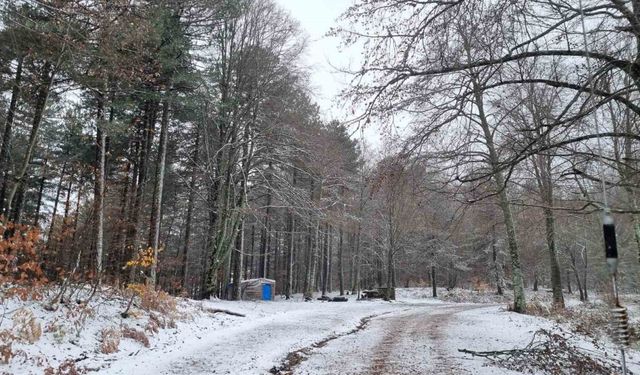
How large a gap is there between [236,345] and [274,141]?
11483 mm

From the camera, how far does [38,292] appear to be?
7910 millimetres

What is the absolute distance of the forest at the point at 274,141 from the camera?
17.0 feet

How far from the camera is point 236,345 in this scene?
329 inches

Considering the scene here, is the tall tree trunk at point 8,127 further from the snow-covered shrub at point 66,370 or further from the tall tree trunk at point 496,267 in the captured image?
the tall tree trunk at point 496,267

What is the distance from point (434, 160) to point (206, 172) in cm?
1251

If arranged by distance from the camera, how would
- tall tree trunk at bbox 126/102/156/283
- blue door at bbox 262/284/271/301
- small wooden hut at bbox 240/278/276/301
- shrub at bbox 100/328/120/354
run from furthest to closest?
1. blue door at bbox 262/284/271/301
2. small wooden hut at bbox 240/278/276/301
3. tall tree trunk at bbox 126/102/156/283
4. shrub at bbox 100/328/120/354

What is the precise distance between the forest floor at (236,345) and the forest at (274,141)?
1159 millimetres

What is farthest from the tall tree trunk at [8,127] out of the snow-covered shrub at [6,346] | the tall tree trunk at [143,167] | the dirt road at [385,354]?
the dirt road at [385,354]

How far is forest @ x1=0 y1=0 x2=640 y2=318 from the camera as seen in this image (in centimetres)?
518

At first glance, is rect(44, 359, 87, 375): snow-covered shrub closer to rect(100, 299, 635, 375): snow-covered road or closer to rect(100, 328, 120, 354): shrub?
rect(100, 299, 635, 375): snow-covered road

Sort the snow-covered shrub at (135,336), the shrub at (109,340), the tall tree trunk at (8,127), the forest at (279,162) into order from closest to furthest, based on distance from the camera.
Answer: the forest at (279,162)
the shrub at (109,340)
the snow-covered shrub at (135,336)
the tall tree trunk at (8,127)

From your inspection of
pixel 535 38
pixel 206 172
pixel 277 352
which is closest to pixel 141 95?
pixel 206 172

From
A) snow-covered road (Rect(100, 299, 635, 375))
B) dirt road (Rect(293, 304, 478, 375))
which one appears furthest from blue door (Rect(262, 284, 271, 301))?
dirt road (Rect(293, 304, 478, 375))

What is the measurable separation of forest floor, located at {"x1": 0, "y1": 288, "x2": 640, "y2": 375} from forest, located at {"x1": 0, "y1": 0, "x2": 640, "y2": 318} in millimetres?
1159
